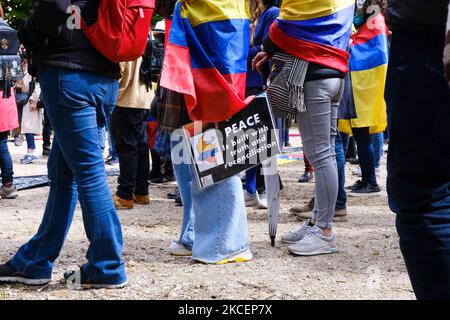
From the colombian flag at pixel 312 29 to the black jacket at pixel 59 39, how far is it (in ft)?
3.96

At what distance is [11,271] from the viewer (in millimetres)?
3123

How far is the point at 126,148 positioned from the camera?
561 centimetres

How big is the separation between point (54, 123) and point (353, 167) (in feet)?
20.7

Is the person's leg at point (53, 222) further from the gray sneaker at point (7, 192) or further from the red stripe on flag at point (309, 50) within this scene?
the gray sneaker at point (7, 192)

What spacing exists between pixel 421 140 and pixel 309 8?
1.97 metres

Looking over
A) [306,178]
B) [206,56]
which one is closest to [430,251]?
[206,56]

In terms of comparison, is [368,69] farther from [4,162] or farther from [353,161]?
[4,162]

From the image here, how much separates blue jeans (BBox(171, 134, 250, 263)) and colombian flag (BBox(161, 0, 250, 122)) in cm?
34

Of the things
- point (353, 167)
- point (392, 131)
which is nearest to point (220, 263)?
point (392, 131)

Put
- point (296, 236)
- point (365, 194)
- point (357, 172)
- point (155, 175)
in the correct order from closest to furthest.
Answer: point (296, 236) → point (365, 194) → point (155, 175) → point (357, 172)

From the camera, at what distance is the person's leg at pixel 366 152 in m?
5.93

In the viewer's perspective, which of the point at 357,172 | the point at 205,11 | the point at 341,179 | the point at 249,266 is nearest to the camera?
the point at 205,11
